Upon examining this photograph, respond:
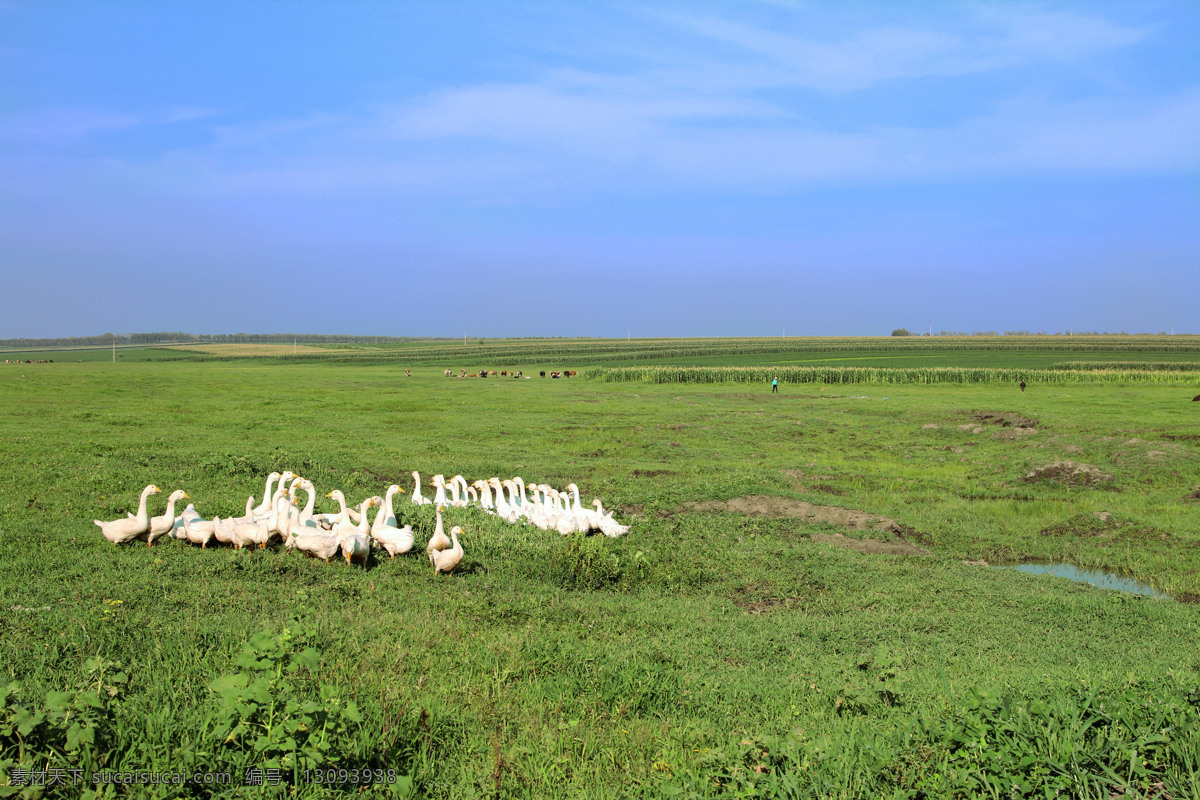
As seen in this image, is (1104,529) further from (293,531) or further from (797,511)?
(293,531)

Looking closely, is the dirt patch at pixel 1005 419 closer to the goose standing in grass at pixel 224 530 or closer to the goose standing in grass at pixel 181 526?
the goose standing in grass at pixel 224 530

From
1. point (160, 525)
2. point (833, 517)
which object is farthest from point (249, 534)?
point (833, 517)

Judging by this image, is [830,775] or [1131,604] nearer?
[830,775]

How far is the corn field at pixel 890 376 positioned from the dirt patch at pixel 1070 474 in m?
39.0

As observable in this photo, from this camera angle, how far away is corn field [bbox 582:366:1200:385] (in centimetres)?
5659

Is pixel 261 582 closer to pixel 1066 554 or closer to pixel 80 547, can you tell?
pixel 80 547

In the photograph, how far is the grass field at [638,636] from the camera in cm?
464

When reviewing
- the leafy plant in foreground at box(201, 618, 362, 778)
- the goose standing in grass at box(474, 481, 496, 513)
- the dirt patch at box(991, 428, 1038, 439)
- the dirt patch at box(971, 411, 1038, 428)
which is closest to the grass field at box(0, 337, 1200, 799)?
the leafy plant in foreground at box(201, 618, 362, 778)

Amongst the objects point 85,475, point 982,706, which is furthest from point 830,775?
point 85,475

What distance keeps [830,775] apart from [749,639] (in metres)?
3.44

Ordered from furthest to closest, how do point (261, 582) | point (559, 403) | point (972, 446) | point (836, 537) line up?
point (559, 403) → point (972, 446) → point (836, 537) → point (261, 582)

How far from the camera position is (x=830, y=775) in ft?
15.3

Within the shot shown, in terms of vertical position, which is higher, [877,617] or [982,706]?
[982,706]

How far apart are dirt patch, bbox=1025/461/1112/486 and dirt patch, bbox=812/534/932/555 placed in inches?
320
